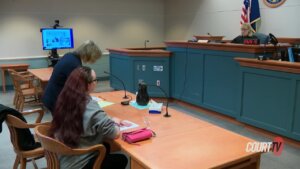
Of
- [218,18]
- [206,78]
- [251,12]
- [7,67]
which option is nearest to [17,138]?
[206,78]

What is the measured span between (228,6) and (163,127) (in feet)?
18.6

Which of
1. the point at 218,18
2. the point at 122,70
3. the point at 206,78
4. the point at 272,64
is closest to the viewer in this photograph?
the point at 272,64

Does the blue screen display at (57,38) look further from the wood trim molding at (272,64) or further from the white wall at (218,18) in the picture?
the wood trim molding at (272,64)

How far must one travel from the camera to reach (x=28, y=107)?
5262 mm

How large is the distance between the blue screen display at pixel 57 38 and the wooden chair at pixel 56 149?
5172 millimetres

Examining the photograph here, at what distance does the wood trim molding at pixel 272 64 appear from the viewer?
3292 millimetres

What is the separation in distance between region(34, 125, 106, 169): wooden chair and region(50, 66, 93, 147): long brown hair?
0.07 meters

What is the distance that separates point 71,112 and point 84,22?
6.33m

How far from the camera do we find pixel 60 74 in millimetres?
2557

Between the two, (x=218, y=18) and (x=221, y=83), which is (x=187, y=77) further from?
(x=218, y=18)

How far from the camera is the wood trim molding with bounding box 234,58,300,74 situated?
10.8ft

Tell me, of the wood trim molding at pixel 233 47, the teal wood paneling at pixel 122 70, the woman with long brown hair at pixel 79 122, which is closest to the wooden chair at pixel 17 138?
the woman with long brown hair at pixel 79 122

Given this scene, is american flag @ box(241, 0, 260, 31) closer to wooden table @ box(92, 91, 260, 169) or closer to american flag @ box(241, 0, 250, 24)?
american flag @ box(241, 0, 250, 24)

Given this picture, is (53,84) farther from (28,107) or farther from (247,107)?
(28,107)
